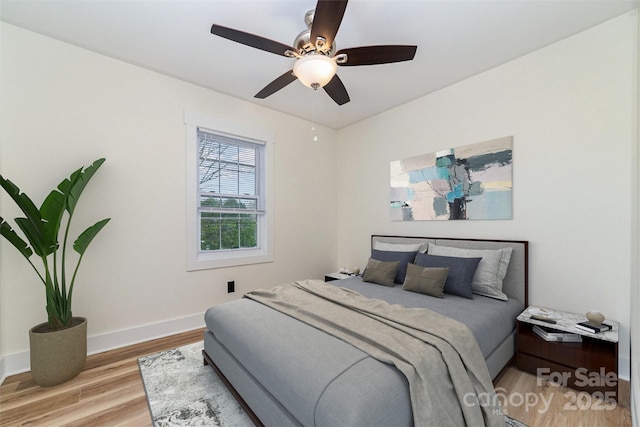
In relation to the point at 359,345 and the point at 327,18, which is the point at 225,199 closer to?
the point at 327,18

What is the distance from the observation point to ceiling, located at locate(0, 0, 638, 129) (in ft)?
6.57

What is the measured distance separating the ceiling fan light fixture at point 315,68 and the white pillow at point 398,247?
7.08 feet

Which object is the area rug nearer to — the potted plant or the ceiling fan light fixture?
the potted plant

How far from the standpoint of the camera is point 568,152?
2.34m

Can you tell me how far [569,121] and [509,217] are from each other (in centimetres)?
96

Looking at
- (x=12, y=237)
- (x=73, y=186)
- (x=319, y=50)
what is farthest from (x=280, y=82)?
(x=12, y=237)

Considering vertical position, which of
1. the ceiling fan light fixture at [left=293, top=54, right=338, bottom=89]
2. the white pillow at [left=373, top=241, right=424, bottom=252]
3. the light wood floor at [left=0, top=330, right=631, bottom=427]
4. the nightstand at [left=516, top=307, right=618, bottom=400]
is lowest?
the light wood floor at [left=0, top=330, right=631, bottom=427]

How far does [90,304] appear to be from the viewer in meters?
2.55

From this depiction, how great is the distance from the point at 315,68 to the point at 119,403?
8.82ft

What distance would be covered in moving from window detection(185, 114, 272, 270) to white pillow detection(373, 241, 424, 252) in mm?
1534

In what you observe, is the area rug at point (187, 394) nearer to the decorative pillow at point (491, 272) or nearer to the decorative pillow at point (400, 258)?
the decorative pillow at point (491, 272)

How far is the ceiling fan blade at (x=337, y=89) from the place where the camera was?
228 centimetres

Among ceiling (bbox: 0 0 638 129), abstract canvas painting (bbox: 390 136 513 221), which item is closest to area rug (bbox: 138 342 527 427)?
abstract canvas painting (bbox: 390 136 513 221)

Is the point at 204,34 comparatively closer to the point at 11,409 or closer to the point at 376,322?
the point at 376,322
